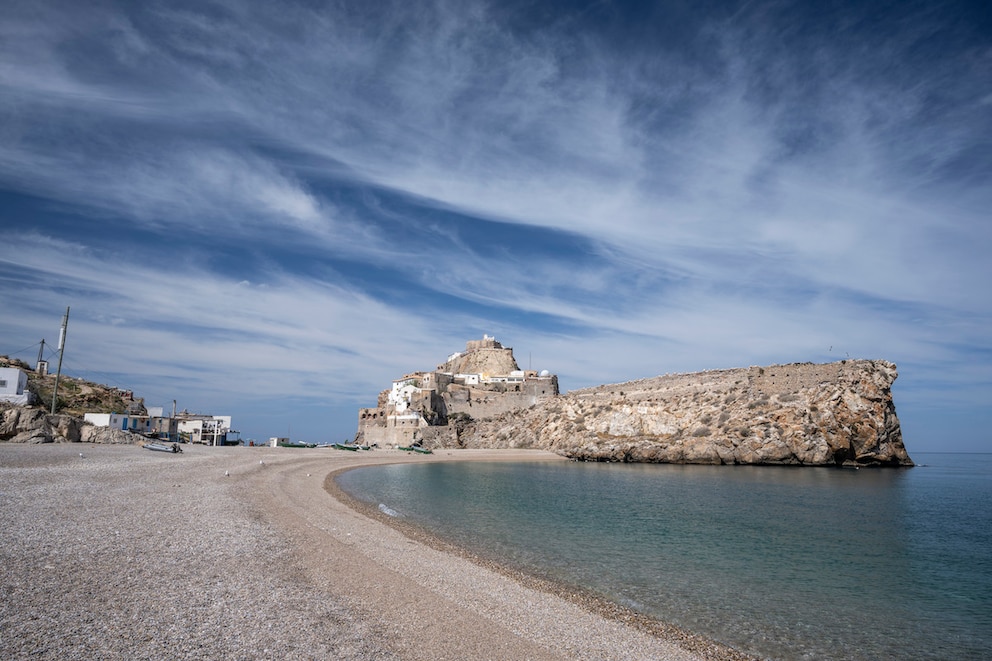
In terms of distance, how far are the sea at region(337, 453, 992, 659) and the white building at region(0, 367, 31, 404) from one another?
29124mm

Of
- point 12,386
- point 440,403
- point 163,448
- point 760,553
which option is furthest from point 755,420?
point 12,386

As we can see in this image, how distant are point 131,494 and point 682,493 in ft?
76.2

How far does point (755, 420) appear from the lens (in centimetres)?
4659

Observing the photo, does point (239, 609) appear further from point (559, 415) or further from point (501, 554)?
point (559, 415)

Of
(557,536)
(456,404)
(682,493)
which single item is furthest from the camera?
(456,404)

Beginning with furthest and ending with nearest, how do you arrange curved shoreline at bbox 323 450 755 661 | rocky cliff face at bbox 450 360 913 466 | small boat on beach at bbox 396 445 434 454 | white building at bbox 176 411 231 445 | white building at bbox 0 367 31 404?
small boat on beach at bbox 396 445 434 454 < white building at bbox 176 411 231 445 < rocky cliff face at bbox 450 360 913 466 < white building at bbox 0 367 31 404 < curved shoreline at bbox 323 450 755 661

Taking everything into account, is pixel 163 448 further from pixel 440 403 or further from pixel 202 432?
pixel 440 403

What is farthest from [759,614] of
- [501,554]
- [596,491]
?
[596,491]

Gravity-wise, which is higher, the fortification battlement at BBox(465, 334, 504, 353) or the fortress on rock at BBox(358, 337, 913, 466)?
the fortification battlement at BBox(465, 334, 504, 353)

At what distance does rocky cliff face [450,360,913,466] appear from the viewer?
4434cm

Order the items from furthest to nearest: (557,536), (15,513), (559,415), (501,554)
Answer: (559,415) → (557,536) → (501,554) → (15,513)

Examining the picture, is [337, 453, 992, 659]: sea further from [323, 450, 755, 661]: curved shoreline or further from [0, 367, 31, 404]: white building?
[0, 367, 31, 404]: white building

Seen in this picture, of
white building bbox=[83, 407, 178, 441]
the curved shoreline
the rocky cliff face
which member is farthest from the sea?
white building bbox=[83, 407, 178, 441]

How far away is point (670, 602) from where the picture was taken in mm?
9555
